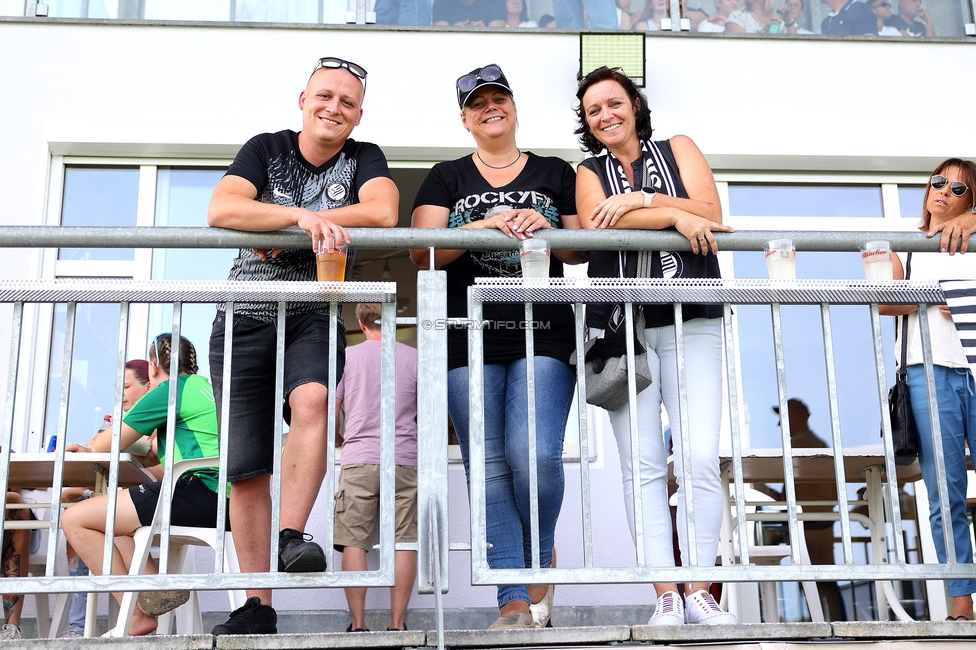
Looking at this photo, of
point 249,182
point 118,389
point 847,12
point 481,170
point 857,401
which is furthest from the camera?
point 847,12

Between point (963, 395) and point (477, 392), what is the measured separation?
71.4 inches

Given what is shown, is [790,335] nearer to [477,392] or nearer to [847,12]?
[847,12]

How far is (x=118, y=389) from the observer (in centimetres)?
280

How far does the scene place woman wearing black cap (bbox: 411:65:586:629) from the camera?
10.1ft

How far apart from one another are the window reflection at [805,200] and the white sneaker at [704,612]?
370cm

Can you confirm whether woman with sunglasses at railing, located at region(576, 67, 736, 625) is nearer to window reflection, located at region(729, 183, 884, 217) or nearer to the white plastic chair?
the white plastic chair

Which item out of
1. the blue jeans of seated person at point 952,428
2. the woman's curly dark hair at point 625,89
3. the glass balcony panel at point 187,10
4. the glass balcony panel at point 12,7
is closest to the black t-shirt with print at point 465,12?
the glass balcony panel at point 187,10

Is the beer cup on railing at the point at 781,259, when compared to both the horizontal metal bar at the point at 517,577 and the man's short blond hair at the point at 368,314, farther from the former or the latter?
the man's short blond hair at the point at 368,314

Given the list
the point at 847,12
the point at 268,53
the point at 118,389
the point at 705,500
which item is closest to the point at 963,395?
the point at 705,500

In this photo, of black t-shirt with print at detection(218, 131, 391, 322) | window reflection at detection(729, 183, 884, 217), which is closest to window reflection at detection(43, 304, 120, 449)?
black t-shirt with print at detection(218, 131, 391, 322)

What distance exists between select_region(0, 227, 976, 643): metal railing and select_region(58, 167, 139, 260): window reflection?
3134 millimetres

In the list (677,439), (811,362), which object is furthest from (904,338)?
(811,362)

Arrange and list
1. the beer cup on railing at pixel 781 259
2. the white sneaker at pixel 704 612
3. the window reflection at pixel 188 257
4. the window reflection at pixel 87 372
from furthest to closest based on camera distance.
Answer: the window reflection at pixel 188 257
the window reflection at pixel 87 372
the beer cup on railing at pixel 781 259
the white sneaker at pixel 704 612

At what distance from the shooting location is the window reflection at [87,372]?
18.5 ft
